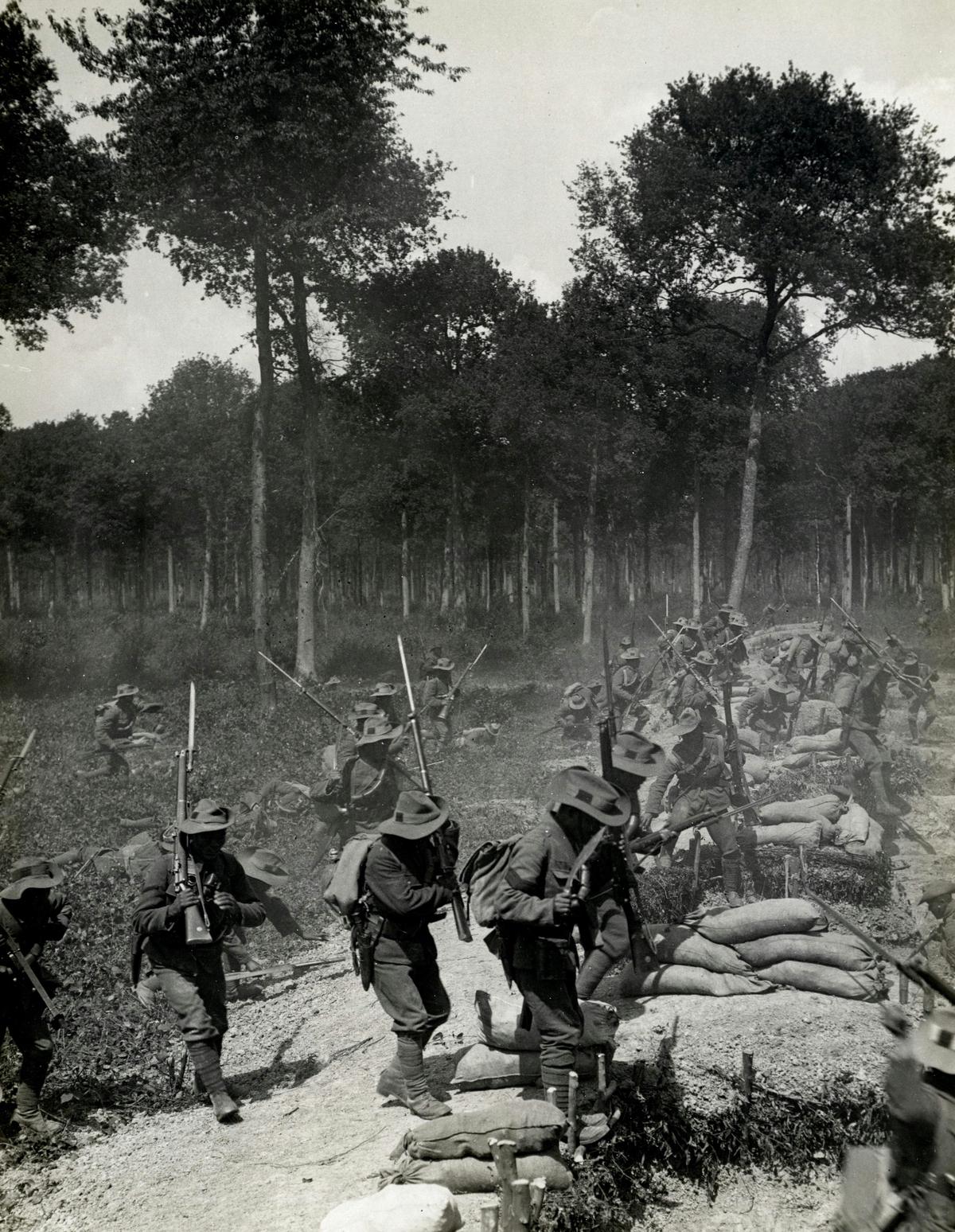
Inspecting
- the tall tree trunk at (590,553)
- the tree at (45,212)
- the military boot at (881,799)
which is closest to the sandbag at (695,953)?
the military boot at (881,799)

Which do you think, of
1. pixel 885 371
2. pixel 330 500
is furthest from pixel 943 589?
pixel 330 500

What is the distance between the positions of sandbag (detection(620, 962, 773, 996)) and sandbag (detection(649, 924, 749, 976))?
40mm

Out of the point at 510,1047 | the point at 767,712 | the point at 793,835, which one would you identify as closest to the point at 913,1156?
the point at 510,1047

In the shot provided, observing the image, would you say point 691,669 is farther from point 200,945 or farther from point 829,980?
point 200,945

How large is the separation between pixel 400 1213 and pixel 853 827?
25.5 feet

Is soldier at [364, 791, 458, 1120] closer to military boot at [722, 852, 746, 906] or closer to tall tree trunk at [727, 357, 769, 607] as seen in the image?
military boot at [722, 852, 746, 906]

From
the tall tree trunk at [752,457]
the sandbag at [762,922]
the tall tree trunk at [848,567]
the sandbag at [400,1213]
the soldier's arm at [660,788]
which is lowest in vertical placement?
the sandbag at [400,1213]

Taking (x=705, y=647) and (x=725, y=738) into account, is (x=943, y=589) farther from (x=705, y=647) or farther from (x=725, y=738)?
(x=725, y=738)

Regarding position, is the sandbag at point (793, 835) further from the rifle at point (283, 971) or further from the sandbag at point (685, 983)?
the rifle at point (283, 971)

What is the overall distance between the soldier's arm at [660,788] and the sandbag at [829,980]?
123 inches

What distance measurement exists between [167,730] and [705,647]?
10.5m

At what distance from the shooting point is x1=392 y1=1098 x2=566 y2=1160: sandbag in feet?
16.9

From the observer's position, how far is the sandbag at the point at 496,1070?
6137mm

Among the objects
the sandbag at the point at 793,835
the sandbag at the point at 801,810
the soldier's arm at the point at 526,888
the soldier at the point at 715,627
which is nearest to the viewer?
the soldier's arm at the point at 526,888
